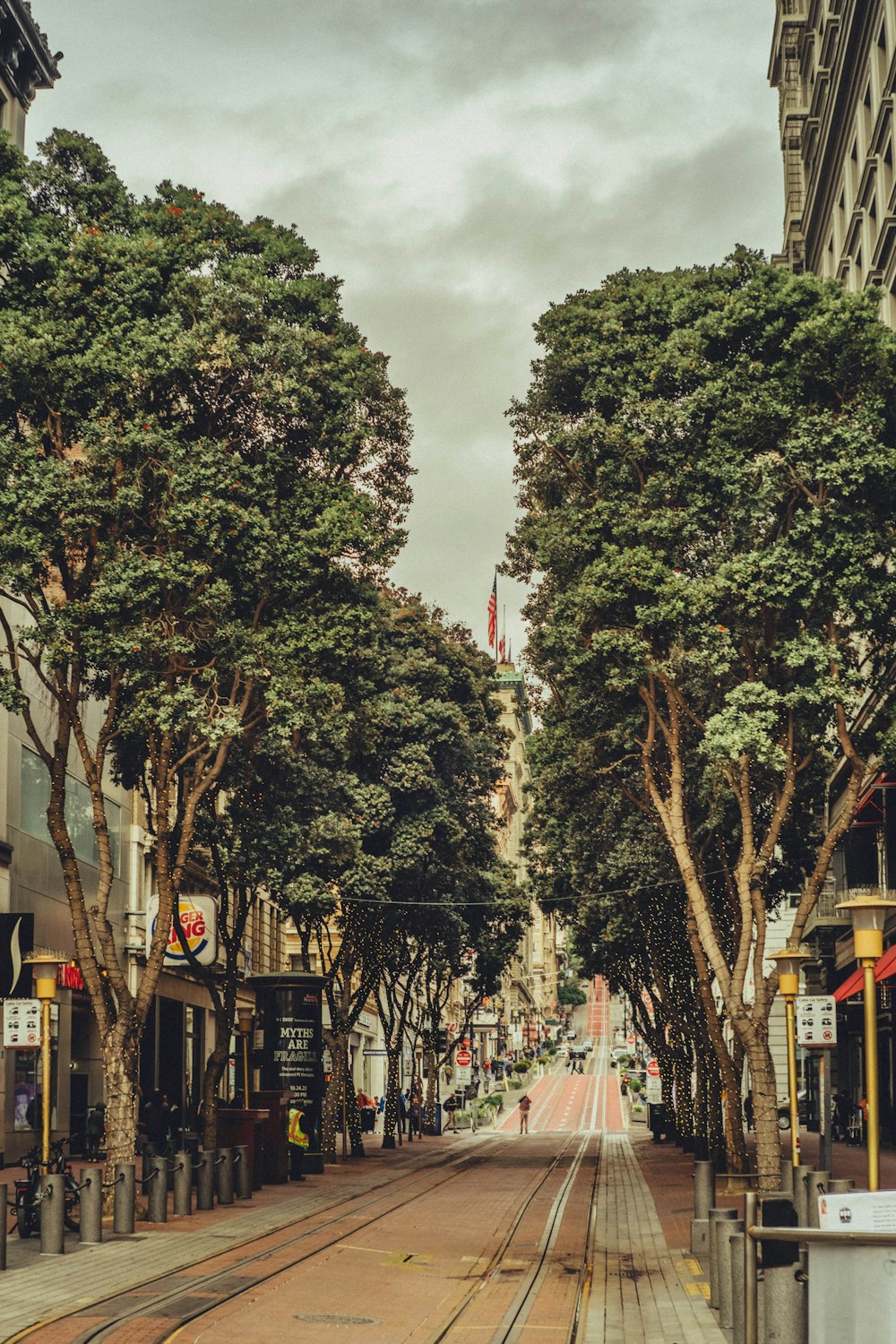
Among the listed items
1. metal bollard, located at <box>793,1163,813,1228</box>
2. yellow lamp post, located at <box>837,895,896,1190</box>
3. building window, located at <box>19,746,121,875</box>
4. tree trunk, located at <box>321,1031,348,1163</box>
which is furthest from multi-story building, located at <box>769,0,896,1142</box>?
building window, located at <box>19,746,121,875</box>

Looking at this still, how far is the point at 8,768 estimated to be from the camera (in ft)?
108

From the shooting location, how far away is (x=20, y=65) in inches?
1467

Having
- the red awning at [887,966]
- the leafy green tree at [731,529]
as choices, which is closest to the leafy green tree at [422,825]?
the red awning at [887,966]

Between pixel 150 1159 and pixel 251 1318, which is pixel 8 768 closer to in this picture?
pixel 150 1159

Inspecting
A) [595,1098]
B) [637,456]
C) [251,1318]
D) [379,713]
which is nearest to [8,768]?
[379,713]

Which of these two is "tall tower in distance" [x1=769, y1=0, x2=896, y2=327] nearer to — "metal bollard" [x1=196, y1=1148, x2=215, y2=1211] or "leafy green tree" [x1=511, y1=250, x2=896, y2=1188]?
"leafy green tree" [x1=511, y1=250, x2=896, y2=1188]

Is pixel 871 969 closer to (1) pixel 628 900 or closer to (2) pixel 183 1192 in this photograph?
(2) pixel 183 1192

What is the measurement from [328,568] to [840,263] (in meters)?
25.2

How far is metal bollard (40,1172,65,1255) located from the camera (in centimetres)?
1892

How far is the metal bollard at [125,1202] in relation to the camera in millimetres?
21078

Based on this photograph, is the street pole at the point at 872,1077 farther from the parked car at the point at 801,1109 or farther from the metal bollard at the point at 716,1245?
the parked car at the point at 801,1109

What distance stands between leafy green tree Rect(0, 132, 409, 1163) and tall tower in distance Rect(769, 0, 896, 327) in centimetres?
1206

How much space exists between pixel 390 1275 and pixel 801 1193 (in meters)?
4.57

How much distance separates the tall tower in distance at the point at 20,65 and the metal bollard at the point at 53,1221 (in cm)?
2490
